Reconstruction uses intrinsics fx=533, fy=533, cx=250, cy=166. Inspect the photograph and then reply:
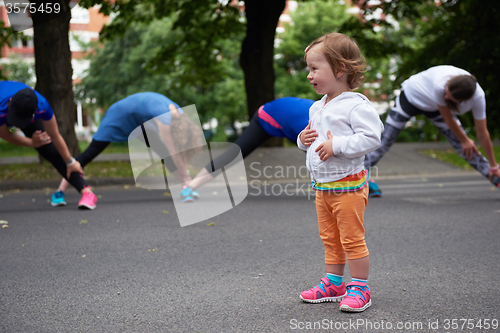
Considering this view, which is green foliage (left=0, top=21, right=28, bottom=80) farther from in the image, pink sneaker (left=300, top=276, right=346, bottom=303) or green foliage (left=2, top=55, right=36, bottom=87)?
green foliage (left=2, top=55, right=36, bottom=87)

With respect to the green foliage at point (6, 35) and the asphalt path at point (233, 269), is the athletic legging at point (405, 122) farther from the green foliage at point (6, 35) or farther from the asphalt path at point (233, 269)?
the green foliage at point (6, 35)

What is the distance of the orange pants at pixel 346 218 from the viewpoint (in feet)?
9.09

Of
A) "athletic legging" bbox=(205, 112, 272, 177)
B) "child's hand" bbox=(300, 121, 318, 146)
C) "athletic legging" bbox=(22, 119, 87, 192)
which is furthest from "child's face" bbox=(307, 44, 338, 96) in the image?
"athletic legging" bbox=(22, 119, 87, 192)

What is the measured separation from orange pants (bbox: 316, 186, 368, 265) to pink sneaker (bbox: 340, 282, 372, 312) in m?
0.18

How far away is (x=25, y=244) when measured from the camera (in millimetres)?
4594

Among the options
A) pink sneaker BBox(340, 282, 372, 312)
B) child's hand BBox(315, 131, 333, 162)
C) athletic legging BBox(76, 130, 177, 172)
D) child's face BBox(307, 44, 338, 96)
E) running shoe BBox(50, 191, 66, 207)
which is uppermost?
child's face BBox(307, 44, 338, 96)

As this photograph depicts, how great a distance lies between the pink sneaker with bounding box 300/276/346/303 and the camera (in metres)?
3.00

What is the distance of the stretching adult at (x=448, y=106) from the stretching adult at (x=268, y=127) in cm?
114

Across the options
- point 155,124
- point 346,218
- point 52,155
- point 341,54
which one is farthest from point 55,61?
point 346,218

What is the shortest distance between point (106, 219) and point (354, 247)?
359 centimetres

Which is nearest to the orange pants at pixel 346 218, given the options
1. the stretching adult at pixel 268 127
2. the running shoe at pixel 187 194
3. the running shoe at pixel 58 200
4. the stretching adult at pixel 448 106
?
the stretching adult at pixel 268 127

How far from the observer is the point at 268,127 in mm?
A: 6156

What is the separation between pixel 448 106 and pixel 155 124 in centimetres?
343

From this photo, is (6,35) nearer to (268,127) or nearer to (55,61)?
(55,61)
